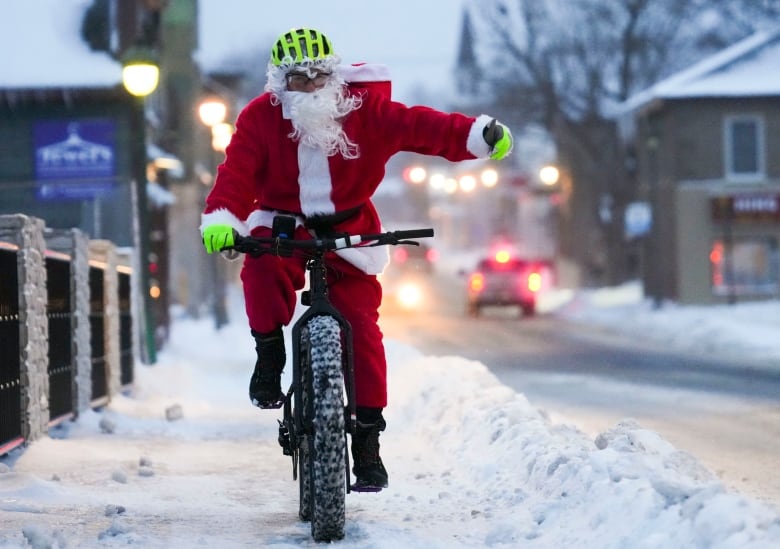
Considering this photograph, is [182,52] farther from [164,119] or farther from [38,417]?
[38,417]

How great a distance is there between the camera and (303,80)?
239 inches

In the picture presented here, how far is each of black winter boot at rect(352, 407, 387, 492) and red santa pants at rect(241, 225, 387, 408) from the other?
0.05 m

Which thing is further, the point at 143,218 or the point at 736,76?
the point at 736,76

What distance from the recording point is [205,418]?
11891mm

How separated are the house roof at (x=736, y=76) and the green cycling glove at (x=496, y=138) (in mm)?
34763

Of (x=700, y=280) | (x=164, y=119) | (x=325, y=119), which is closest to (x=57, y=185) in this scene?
(x=325, y=119)

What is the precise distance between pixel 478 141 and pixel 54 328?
5330 millimetres

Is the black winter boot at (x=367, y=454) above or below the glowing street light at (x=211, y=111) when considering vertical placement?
below

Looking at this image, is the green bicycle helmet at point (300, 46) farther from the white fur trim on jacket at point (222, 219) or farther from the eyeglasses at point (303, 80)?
the white fur trim on jacket at point (222, 219)

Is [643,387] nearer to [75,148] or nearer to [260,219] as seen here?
[260,219]

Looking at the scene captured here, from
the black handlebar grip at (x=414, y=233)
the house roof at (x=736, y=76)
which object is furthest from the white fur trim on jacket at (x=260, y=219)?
the house roof at (x=736, y=76)

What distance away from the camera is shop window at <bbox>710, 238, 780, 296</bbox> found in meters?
40.4

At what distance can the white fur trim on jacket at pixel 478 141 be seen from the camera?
578 cm

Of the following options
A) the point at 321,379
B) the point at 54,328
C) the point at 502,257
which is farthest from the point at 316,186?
the point at 502,257
